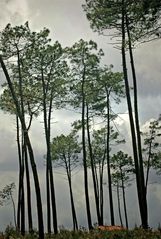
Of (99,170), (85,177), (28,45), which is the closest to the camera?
(28,45)

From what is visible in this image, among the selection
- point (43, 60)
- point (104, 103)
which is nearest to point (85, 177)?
point (104, 103)

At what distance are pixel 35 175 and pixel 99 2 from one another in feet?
31.4

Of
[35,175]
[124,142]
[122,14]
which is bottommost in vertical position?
[35,175]

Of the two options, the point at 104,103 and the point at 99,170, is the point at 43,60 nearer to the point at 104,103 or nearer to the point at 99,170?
the point at 104,103

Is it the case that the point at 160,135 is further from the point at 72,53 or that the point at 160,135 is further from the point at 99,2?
the point at 99,2

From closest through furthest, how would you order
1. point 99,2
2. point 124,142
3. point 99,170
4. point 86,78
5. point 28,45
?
point 99,2 < point 28,45 < point 86,78 < point 124,142 < point 99,170

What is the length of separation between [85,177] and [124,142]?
841 cm

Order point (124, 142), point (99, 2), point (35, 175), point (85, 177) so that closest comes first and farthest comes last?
point (35, 175) < point (99, 2) < point (85, 177) < point (124, 142)

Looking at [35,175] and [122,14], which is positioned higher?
[122,14]

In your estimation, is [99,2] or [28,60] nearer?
[99,2]

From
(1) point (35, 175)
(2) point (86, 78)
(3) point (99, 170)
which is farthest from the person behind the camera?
(3) point (99, 170)

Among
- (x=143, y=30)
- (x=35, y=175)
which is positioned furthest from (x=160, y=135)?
(x=35, y=175)

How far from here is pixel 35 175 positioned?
1716 centimetres

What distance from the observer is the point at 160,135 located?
37219 mm
